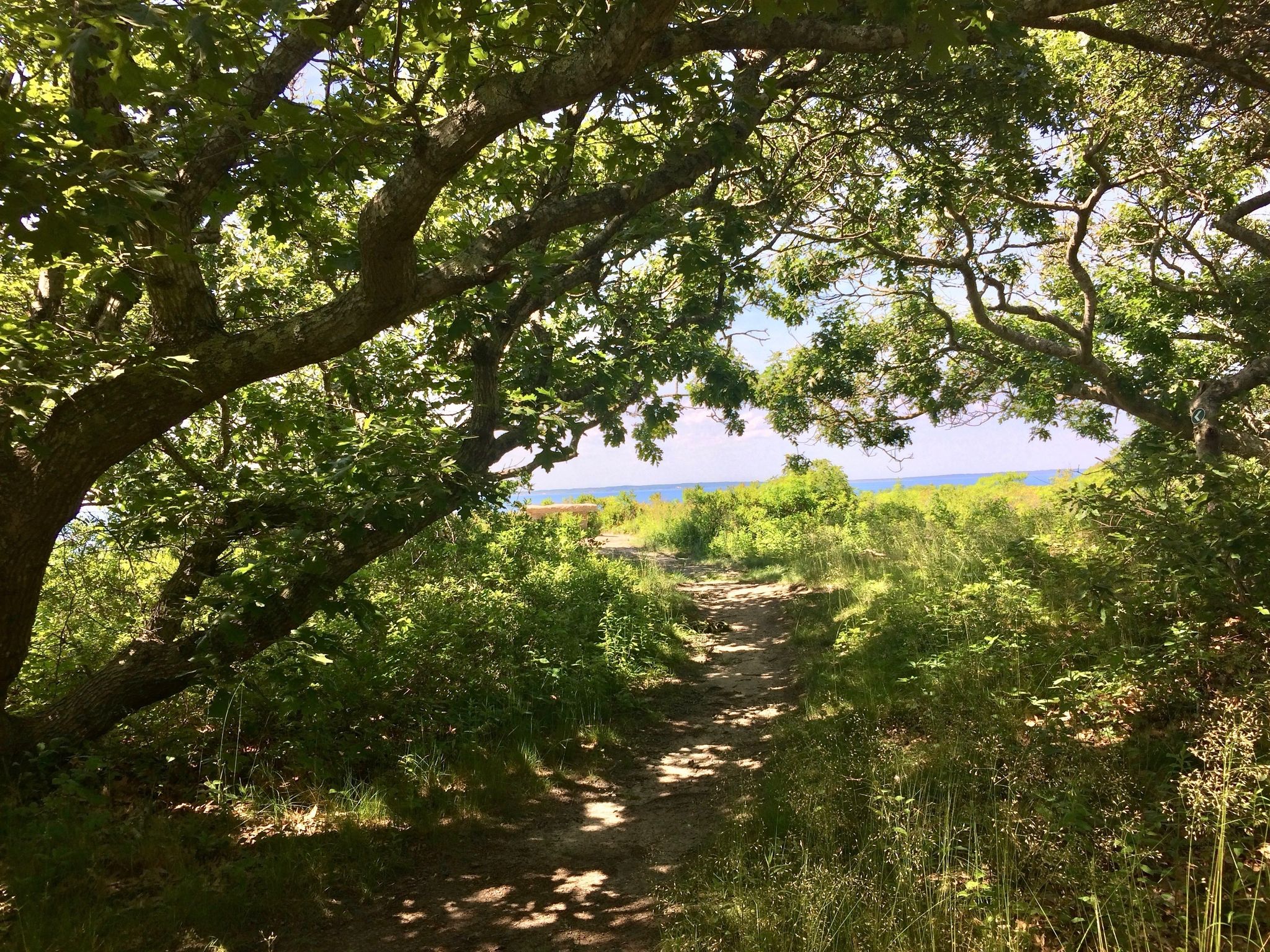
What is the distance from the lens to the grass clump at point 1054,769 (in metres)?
2.69

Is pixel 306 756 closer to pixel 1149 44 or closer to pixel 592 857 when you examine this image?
pixel 592 857

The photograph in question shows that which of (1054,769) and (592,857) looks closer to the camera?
(1054,769)

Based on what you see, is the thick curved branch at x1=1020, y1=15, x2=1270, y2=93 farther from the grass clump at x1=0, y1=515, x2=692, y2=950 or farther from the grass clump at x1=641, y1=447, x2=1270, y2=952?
the grass clump at x1=0, y1=515, x2=692, y2=950

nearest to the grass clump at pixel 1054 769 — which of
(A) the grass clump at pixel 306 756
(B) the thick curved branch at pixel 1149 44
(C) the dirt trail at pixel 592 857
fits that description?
(C) the dirt trail at pixel 592 857

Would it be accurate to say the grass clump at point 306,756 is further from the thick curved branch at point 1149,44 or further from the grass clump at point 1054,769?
the thick curved branch at point 1149,44

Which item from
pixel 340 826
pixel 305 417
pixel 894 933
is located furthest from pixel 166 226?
pixel 894 933

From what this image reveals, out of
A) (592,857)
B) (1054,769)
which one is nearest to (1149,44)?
(1054,769)

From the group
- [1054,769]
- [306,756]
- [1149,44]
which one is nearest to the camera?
[1054,769]

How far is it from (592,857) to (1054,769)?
300cm

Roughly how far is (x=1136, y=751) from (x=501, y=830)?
4.19 m

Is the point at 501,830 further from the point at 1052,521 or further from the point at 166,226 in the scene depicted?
the point at 1052,521

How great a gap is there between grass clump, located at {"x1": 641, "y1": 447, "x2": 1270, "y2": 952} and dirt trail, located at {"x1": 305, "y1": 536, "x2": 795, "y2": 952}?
0.41 meters

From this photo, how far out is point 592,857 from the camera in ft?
14.5

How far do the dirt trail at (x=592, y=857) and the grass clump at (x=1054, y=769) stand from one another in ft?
1.35
